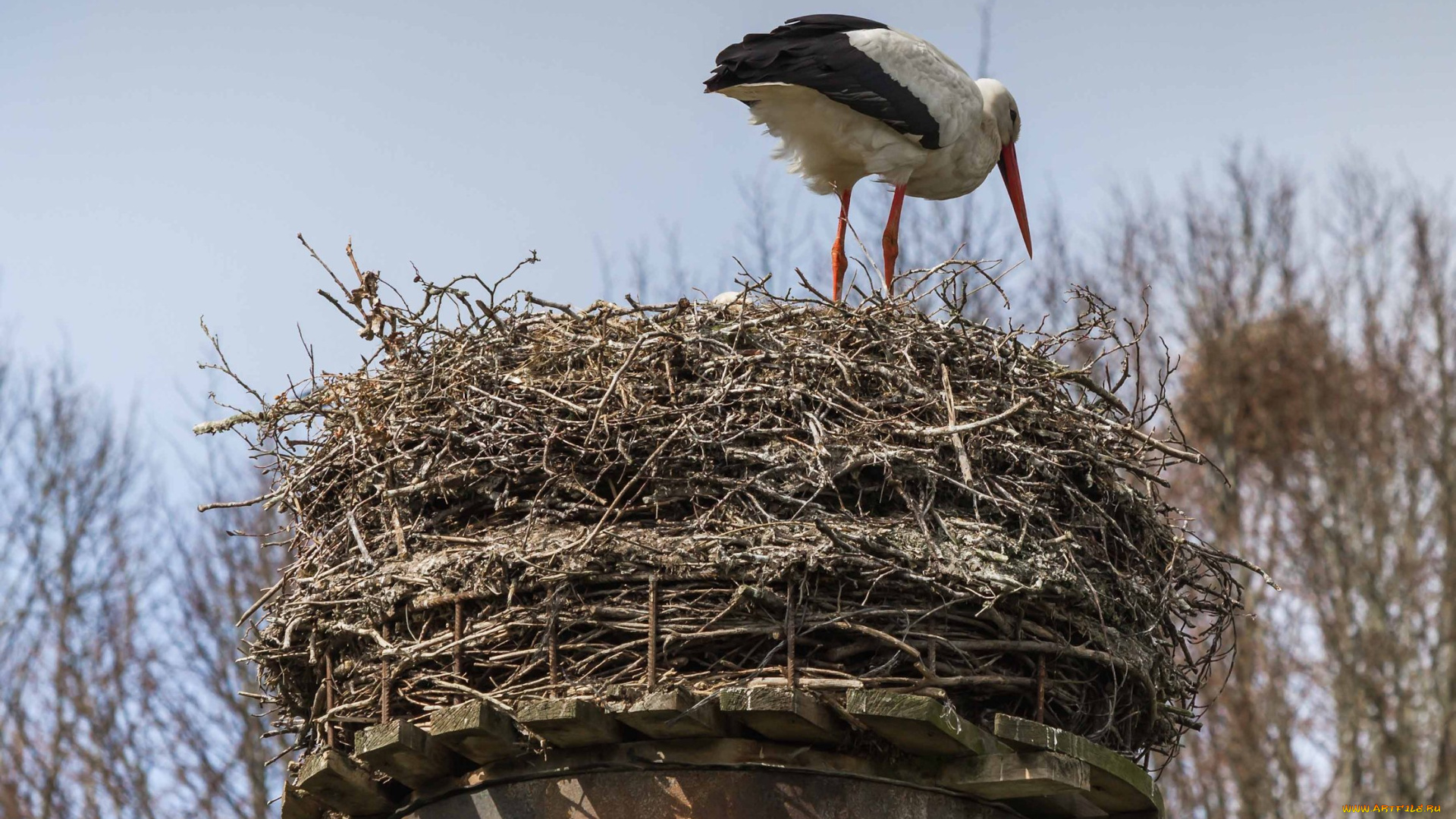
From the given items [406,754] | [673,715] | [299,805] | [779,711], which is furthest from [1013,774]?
[299,805]

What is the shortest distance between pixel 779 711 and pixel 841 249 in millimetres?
3785

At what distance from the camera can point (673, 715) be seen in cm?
532

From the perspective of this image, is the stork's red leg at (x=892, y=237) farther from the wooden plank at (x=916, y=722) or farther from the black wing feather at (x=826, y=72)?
the wooden plank at (x=916, y=722)

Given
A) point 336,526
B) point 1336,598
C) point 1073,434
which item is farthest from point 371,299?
point 1336,598

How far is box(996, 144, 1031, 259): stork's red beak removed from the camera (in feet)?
31.2

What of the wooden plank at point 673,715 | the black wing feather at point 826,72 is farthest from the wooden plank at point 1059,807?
the black wing feather at point 826,72

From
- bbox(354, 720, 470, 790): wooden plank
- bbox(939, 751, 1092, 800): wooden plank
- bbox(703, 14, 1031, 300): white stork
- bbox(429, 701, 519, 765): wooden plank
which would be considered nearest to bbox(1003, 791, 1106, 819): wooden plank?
bbox(939, 751, 1092, 800): wooden plank

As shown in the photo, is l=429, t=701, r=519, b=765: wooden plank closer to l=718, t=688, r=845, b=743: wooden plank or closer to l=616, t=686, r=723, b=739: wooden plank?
l=616, t=686, r=723, b=739: wooden plank

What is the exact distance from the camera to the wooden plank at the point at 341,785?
18.8 ft

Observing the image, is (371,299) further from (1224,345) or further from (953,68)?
(1224,345)

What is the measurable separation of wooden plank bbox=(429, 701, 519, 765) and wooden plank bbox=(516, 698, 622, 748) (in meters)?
0.07

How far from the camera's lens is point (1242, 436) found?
1805cm

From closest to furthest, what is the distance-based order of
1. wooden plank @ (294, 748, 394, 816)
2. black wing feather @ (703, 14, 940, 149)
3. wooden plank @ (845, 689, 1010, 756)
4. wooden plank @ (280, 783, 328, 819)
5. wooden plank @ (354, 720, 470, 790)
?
wooden plank @ (845, 689, 1010, 756) → wooden plank @ (354, 720, 470, 790) → wooden plank @ (294, 748, 394, 816) → wooden plank @ (280, 783, 328, 819) → black wing feather @ (703, 14, 940, 149)

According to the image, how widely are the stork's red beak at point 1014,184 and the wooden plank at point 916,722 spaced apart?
14.5ft
